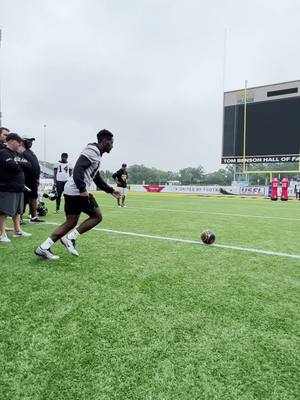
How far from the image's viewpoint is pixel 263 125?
1064 inches

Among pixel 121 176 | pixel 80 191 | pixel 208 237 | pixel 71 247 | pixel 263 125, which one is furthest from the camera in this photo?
pixel 263 125

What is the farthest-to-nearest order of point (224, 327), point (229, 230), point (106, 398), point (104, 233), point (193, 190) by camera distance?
point (193, 190) < point (229, 230) < point (104, 233) < point (224, 327) < point (106, 398)

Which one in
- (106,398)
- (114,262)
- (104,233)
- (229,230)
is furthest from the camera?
(229,230)

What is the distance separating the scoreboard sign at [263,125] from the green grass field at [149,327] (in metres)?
24.1

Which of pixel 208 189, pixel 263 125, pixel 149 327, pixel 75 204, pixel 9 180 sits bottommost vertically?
pixel 149 327

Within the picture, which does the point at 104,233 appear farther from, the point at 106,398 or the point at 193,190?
the point at 193,190

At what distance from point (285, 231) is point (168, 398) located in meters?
6.32

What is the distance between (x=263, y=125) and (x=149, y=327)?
2770 centimetres

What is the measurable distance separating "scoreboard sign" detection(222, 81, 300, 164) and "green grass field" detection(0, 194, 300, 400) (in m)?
24.1

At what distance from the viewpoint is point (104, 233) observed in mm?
6438

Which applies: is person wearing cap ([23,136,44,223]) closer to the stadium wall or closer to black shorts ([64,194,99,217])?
black shorts ([64,194,99,217])

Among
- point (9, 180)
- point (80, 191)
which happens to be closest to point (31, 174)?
point (9, 180)

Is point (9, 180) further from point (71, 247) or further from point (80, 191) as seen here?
point (80, 191)

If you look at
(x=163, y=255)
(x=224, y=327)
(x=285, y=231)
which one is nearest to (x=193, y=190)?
(x=285, y=231)
